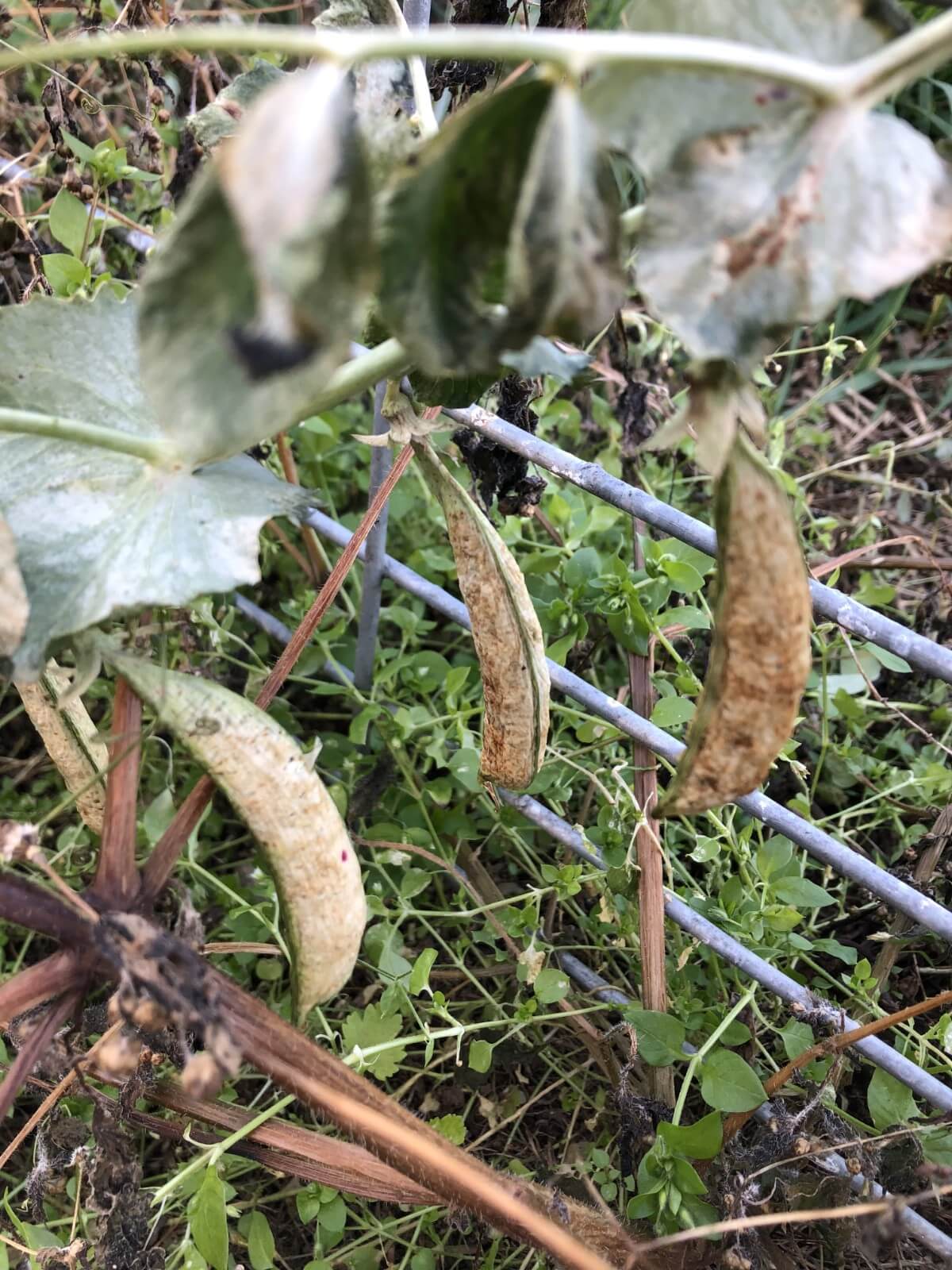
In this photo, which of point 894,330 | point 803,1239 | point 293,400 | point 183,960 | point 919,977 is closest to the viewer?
point 293,400

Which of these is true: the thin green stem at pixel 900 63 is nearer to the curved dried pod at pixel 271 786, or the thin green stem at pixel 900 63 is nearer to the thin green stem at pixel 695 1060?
the curved dried pod at pixel 271 786

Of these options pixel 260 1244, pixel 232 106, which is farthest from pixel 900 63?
pixel 260 1244

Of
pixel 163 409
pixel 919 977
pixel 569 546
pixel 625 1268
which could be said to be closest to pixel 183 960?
pixel 163 409

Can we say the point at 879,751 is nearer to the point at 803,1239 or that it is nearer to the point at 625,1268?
the point at 803,1239

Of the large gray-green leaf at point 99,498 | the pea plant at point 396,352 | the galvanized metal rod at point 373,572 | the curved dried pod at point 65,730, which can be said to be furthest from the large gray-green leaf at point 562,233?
the galvanized metal rod at point 373,572

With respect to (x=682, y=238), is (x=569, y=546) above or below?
below

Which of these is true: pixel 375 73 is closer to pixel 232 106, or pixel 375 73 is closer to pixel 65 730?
pixel 232 106

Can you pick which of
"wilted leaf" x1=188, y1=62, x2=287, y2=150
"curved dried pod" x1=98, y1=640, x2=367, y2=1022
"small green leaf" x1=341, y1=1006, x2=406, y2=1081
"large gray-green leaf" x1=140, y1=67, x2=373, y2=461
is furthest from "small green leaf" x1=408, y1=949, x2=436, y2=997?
"wilted leaf" x1=188, y1=62, x2=287, y2=150
